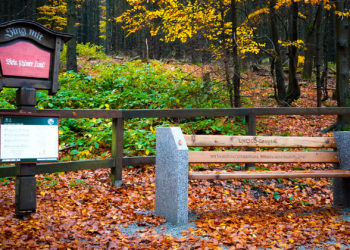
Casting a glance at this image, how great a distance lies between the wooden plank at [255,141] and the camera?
4.89m

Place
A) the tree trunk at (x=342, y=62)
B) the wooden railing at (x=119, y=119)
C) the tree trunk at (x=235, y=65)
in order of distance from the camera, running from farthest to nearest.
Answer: the tree trunk at (x=342, y=62) → the tree trunk at (x=235, y=65) → the wooden railing at (x=119, y=119)

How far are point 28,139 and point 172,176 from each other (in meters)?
1.94

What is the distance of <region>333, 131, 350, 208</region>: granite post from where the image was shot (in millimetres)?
5285

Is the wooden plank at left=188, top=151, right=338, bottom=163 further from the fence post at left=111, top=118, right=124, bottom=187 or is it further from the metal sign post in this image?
the metal sign post

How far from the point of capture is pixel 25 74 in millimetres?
4547

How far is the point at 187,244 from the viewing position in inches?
149

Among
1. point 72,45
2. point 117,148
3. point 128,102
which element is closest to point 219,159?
point 117,148

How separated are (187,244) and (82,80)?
9713 mm

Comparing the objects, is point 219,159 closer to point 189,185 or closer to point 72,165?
point 189,185

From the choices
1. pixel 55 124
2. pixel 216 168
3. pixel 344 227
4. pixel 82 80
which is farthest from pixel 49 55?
pixel 82 80

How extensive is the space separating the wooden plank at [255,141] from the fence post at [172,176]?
303 millimetres

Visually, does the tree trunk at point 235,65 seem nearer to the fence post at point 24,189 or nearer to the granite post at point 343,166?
the granite post at point 343,166

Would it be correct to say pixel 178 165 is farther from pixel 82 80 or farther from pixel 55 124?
pixel 82 80

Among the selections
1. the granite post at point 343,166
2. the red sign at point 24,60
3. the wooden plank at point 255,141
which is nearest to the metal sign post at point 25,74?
the red sign at point 24,60
